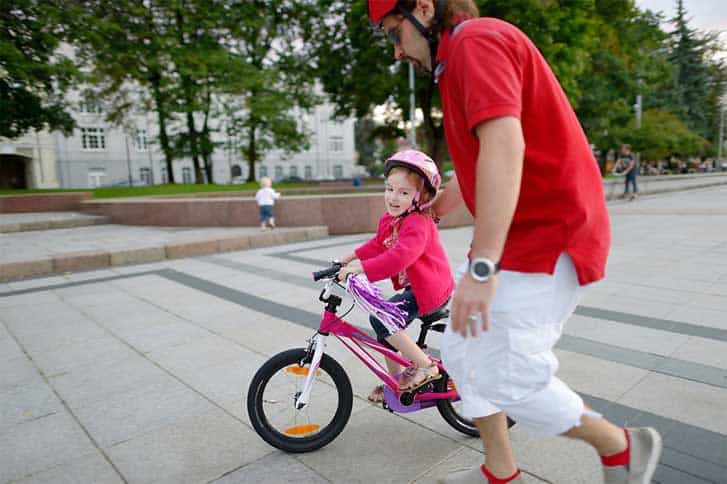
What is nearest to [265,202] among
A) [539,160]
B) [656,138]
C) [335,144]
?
[539,160]

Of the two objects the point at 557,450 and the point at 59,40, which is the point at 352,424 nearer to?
the point at 557,450

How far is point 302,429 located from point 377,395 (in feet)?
1.68

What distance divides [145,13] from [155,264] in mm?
10943

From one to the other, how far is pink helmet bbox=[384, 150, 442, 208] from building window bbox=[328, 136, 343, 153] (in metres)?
62.8

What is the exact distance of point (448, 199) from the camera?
7.34 ft

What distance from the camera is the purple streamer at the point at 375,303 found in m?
2.31

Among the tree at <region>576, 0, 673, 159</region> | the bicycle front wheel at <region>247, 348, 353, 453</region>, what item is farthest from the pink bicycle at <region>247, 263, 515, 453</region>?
the tree at <region>576, 0, 673, 159</region>

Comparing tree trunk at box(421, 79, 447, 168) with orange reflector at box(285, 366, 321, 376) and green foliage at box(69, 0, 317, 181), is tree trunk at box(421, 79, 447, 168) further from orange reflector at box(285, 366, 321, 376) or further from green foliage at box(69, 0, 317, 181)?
orange reflector at box(285, 366, 321, 376)

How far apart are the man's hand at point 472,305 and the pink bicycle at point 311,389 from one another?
102 centimetres

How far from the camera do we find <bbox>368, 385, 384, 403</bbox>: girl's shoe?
287 centimetres

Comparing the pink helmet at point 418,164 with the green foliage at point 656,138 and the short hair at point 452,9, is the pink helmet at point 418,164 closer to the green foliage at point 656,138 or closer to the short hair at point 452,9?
the short hair at point 452,9

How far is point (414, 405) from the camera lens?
2539mm

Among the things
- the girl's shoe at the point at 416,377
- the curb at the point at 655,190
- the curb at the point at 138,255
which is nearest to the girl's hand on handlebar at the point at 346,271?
the girl's shoe at the point at 416,377

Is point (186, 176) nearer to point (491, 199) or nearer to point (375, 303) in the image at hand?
point (375, 303)
